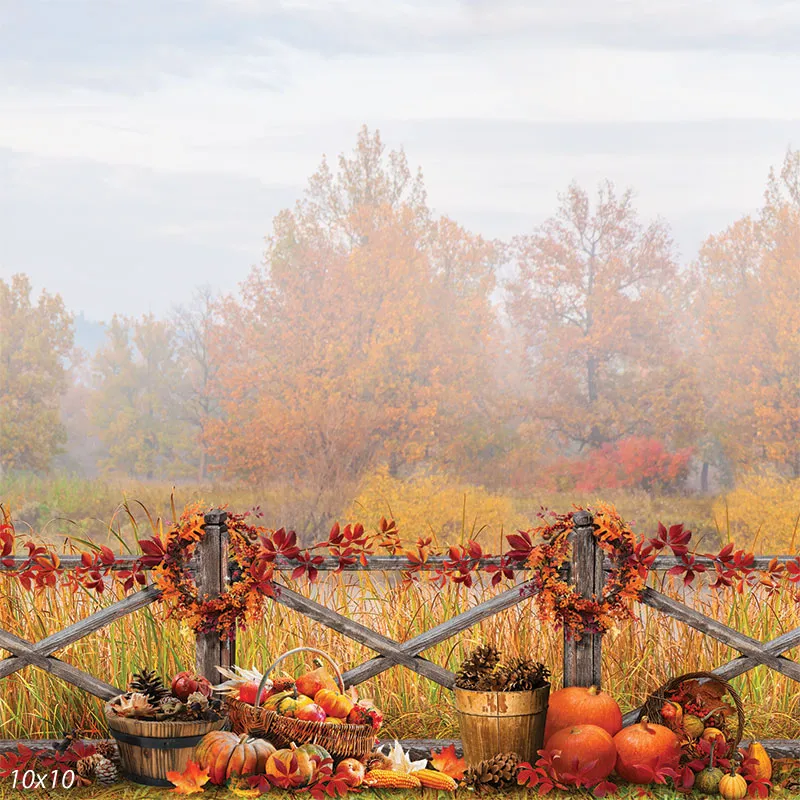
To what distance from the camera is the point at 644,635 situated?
15.9 ft

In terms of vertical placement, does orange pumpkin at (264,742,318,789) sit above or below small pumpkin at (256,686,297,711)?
below

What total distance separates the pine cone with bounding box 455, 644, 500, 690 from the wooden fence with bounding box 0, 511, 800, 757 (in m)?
0.22

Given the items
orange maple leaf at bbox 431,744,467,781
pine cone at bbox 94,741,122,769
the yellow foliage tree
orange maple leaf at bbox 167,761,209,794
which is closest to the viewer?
orange maple leaf at bbox 167,761,209,794

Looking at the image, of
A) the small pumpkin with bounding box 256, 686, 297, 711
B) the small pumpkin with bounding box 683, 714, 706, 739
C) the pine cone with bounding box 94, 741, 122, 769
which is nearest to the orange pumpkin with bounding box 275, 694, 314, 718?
the small pumpkin with bounding box 256, 686, 297, 711

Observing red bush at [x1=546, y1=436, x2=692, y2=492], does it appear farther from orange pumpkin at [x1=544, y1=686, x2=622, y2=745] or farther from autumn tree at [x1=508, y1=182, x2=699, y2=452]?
orange pumpkin at [x1=544, y1=686, x2=622, y2=745]

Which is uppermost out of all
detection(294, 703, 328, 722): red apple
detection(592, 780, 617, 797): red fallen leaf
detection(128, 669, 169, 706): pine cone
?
detection(128, 669, 169, 706): pine cone

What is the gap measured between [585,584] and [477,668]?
593 mm

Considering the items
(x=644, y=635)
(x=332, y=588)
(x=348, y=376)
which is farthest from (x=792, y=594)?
(x=348, y=376)

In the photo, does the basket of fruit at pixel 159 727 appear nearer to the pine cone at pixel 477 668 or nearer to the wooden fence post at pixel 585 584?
the pine cone at pixel 477 668

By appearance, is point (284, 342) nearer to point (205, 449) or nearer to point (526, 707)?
point (205, 449)

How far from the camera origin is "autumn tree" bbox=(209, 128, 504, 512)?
51.9 feet

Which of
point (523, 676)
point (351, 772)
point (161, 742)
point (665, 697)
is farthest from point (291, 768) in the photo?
point (665, 697)

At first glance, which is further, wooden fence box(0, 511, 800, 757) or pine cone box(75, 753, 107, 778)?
wooden fence box(0, 511, 800, 757)

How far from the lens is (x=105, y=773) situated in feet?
13.1
